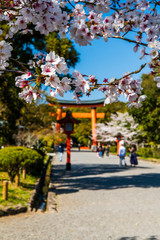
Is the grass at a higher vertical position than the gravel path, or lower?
higher

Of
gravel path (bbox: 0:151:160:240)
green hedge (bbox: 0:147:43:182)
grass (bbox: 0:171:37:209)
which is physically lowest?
gravel path (bbox: 0:151:160:240)

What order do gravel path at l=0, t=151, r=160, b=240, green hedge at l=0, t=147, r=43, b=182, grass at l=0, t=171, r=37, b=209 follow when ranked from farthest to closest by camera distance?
green hedge at l=0, t=147, r=43, b=182 < grass at l=0, t=171, r=37, b=209 < gravel path at l=0, t=151, r=160, b=240

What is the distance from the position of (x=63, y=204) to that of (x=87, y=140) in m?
46.5

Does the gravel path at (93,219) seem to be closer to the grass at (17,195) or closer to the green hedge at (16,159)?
the grass at (17,195)

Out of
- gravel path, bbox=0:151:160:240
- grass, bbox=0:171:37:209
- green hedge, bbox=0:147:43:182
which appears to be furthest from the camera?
green hedge, bbox=0:147:43:182

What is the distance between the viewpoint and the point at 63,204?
6348 mm

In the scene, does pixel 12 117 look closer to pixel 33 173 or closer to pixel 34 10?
pixel 33 173

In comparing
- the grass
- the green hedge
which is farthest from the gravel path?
the green hedge

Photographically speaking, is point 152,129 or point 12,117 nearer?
point 12,117

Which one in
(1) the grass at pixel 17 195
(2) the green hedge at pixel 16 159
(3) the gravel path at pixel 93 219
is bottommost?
(3) the gravel path at pixel 93 219

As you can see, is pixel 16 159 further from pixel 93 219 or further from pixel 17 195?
pixel 93 219

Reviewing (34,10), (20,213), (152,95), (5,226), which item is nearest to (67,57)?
Answer: (20,213)

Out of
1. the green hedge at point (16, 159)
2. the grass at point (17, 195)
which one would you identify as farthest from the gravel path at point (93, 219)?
the green hedge at point (16, 159)

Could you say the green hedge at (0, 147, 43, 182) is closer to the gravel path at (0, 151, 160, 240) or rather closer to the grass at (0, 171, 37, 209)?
the grass at (0, 171, 37, 209)
